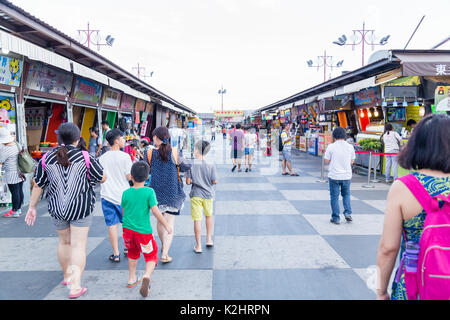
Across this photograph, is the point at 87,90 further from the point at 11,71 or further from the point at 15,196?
the point at 15,196

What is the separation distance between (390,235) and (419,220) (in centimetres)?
16

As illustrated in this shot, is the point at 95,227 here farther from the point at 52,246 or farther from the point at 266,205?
the point at 266,205

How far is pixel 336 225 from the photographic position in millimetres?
5844

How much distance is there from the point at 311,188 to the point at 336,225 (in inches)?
138

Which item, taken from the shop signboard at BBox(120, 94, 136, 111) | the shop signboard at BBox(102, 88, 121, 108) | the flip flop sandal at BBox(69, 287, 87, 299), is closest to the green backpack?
the flip flop sandal at BBox(69, 287, 87, 299)

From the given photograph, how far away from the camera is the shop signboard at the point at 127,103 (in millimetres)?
15222

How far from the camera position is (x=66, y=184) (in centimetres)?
331

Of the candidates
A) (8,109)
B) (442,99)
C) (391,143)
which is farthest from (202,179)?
(391,143)

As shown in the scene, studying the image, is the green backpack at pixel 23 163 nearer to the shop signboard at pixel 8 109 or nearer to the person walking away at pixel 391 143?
the shop signboard at pixel 8 109

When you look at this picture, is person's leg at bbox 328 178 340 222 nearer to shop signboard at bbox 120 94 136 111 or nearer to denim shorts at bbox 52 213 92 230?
denim shorts at bbox 52 213 92 230

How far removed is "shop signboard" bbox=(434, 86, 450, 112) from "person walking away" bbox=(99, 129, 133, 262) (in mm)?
7824

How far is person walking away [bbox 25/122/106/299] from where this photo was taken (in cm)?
329

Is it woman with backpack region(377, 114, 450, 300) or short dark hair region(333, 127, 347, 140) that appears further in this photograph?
short dark hair region(333, 127, 347, 140)

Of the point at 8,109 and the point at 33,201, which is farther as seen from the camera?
the point at 8,109
